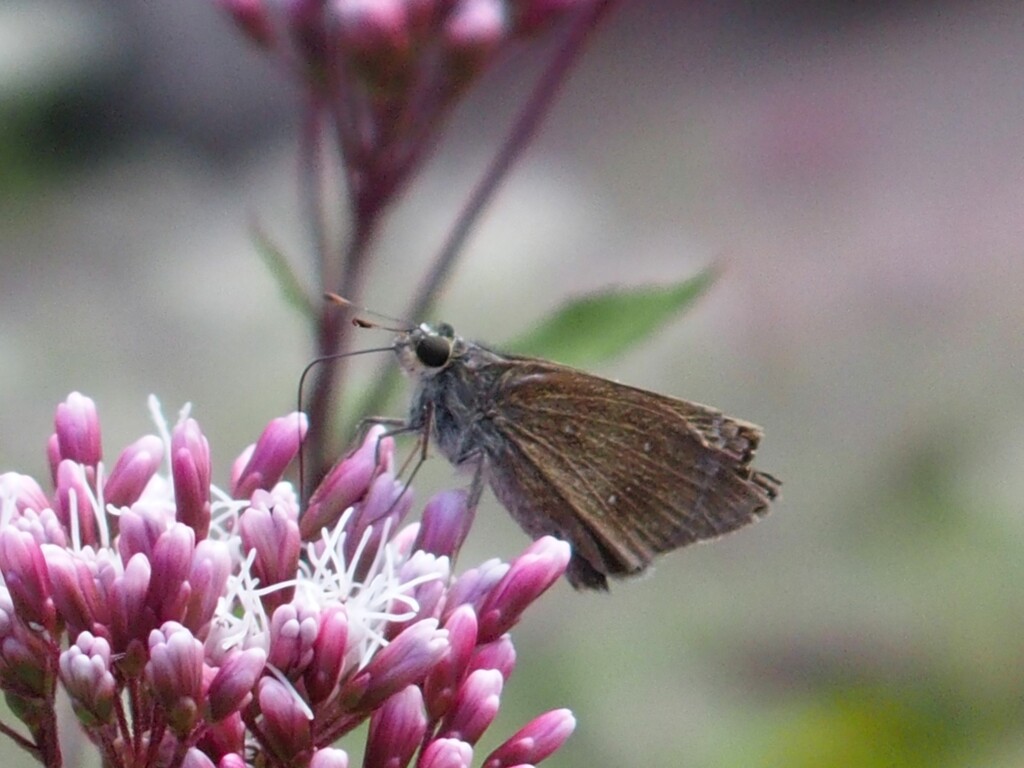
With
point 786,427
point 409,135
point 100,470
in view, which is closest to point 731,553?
point 786,427

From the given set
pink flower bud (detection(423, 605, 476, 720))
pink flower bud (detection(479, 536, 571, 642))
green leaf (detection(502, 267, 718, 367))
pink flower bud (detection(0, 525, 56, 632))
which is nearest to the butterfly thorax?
green leaf (detection(502, 267, 718, 367))

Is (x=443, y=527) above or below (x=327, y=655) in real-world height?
above

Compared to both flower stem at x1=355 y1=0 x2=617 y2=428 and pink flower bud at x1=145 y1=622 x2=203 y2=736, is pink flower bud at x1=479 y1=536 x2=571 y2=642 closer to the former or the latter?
pink flower bud at x1=145 y1=622 x2=203 y2=736

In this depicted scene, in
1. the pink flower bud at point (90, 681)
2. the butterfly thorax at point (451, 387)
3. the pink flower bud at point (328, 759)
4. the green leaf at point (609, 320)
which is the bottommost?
the pink flower bud at point (90, 681)

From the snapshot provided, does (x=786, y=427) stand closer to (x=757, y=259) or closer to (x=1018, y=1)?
(x=757, y=259)

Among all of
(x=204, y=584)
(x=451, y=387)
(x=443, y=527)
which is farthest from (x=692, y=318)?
(x=204, y=584)

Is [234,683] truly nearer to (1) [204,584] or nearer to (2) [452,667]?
(1) [204,584]

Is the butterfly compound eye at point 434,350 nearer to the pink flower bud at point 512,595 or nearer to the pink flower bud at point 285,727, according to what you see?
the pink flower bud at point 512,595

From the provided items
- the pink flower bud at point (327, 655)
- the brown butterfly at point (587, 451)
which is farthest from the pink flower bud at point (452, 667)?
the brown butterfly at point (587, 451)
